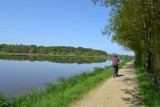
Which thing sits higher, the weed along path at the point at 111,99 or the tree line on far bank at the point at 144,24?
the tree line on far bank at the point at 144,24

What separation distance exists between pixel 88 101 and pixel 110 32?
32889mm

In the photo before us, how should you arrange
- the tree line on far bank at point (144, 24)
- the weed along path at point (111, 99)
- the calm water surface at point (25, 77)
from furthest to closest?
the calm water surface at point (25, 77), the tree line on far bank at point (144, 24), the weed along path at point (111, 99)

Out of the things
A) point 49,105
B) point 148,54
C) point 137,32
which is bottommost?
point 49,105

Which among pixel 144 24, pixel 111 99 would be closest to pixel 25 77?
pixel 144 24

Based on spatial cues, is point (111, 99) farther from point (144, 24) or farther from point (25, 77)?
point (25, 77)

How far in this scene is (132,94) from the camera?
18.0 m

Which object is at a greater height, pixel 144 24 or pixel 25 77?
pixel 144 24

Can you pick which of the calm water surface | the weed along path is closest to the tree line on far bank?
the weed along path

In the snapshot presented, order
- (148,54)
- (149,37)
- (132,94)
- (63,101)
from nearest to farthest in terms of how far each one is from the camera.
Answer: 1. (63,101)
2. (132,94)
3. (149,37)
4. (148,54)

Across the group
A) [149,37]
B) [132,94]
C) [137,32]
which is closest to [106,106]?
[132,94]

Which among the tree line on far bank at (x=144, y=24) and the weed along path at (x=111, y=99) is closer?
the weed along path at (x=111, y=99)

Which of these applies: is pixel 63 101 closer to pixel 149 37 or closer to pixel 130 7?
pixel 130 7

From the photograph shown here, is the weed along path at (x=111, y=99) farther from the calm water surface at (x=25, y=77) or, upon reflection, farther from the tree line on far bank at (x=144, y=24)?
the calm water surface at (x=25, y=77)

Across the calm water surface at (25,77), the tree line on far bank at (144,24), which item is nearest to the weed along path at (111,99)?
the tree line on far bank at (144,24)
